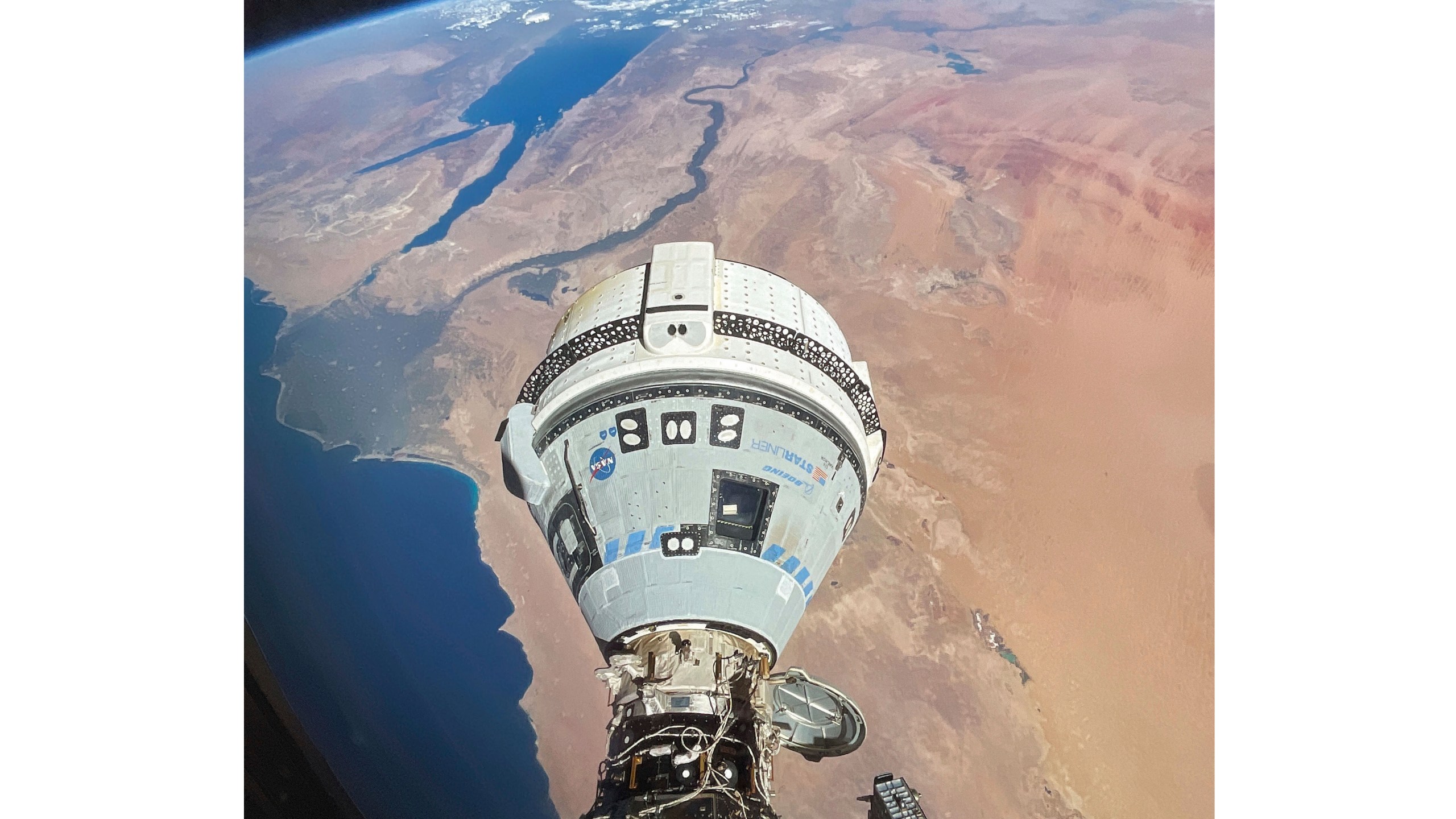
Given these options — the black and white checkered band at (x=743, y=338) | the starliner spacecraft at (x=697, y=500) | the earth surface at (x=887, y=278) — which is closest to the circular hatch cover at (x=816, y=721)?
the starliner spacecraft at (x=697, y=500)

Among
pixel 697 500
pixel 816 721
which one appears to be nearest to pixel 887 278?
pixel 697 500

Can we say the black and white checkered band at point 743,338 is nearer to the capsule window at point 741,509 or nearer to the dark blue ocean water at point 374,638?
the capsule window at point 741,509

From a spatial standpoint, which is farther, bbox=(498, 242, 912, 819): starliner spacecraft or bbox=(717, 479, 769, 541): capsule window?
bbox=(717, 479, 769, 541): capsule window

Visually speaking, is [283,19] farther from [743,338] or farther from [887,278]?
[887,278]

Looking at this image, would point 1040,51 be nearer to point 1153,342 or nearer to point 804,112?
point 804,112

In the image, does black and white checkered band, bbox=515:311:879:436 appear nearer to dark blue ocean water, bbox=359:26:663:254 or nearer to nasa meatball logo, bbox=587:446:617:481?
nasa meatball logo, bbox=587:446:617:481

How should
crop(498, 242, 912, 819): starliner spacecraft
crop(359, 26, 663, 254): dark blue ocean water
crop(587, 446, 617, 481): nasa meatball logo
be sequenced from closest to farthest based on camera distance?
crop(498, 242, 912, 819): starliner spacecraft
crop(587, 446, 617, 481): nasa meatball logo
crop(359, 26, 663, 254): dark blue ocean water

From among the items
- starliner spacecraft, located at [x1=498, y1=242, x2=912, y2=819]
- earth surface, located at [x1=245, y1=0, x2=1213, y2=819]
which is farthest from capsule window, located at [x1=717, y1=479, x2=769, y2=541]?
earth surface, located at [x1=245, y1=0, x2=1213, y2=819]
